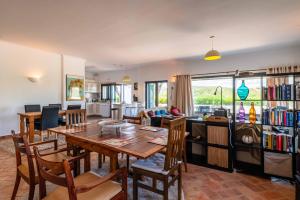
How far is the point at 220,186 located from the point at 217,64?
4346mm

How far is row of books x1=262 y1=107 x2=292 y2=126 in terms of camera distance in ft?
8.41

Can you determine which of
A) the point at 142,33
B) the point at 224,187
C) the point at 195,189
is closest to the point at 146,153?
the point at 195,189

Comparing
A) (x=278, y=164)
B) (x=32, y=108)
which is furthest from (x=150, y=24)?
(x=32, y=108)

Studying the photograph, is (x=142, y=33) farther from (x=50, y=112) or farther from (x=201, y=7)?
(x=50, y=112)

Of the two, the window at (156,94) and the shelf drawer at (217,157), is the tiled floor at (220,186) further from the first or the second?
the window at (156,94)

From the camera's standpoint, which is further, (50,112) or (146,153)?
(50,112)

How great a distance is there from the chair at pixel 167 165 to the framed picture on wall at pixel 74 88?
509 centimetres

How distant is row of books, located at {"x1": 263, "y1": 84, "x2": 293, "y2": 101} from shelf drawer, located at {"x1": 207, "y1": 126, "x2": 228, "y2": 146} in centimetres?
88

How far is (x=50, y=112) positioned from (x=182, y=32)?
12.0 feet

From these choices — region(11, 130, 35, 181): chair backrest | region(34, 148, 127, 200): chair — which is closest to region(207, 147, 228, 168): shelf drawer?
region(34, 148, 127, 200): chair

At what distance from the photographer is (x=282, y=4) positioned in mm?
2510

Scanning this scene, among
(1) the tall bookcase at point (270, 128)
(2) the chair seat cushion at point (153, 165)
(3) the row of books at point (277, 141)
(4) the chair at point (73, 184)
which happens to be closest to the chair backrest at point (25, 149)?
(4) the chair at point (73, 184)

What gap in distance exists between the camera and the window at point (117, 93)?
8.87m

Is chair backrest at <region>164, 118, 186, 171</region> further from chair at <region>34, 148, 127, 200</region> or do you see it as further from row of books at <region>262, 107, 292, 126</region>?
row of books at <region>262, 107, 292, 126</region>
